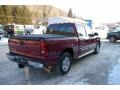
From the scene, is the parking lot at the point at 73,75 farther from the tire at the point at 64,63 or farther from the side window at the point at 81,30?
the side window at the point at 81,30

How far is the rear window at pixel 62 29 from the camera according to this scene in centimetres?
535

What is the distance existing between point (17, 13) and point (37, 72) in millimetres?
3575

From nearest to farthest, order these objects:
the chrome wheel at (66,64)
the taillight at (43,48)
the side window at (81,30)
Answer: the taillight at (43,48) < the chrome wheel at (66,64) < the side window at (81,30)

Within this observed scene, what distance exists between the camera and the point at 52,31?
584cm

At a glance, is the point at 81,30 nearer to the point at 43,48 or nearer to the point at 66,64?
the point at 66,64

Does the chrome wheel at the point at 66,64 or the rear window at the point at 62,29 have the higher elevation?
the rear window at the point at 62,29

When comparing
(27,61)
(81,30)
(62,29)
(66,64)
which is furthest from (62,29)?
(27,61)

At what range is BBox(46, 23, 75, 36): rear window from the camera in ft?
17.5

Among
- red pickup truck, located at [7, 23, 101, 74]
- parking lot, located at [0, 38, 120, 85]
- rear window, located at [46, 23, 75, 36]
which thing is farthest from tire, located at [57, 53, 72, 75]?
rear window, located at [46, 23, 75, 36]

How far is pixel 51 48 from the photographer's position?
3.98 meters

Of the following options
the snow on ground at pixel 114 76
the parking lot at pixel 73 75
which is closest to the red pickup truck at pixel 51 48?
the parking lot at pixel 73 75

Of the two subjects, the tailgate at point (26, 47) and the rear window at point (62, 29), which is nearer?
the tailgate at point (26, 47)

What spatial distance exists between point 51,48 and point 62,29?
1.75m
